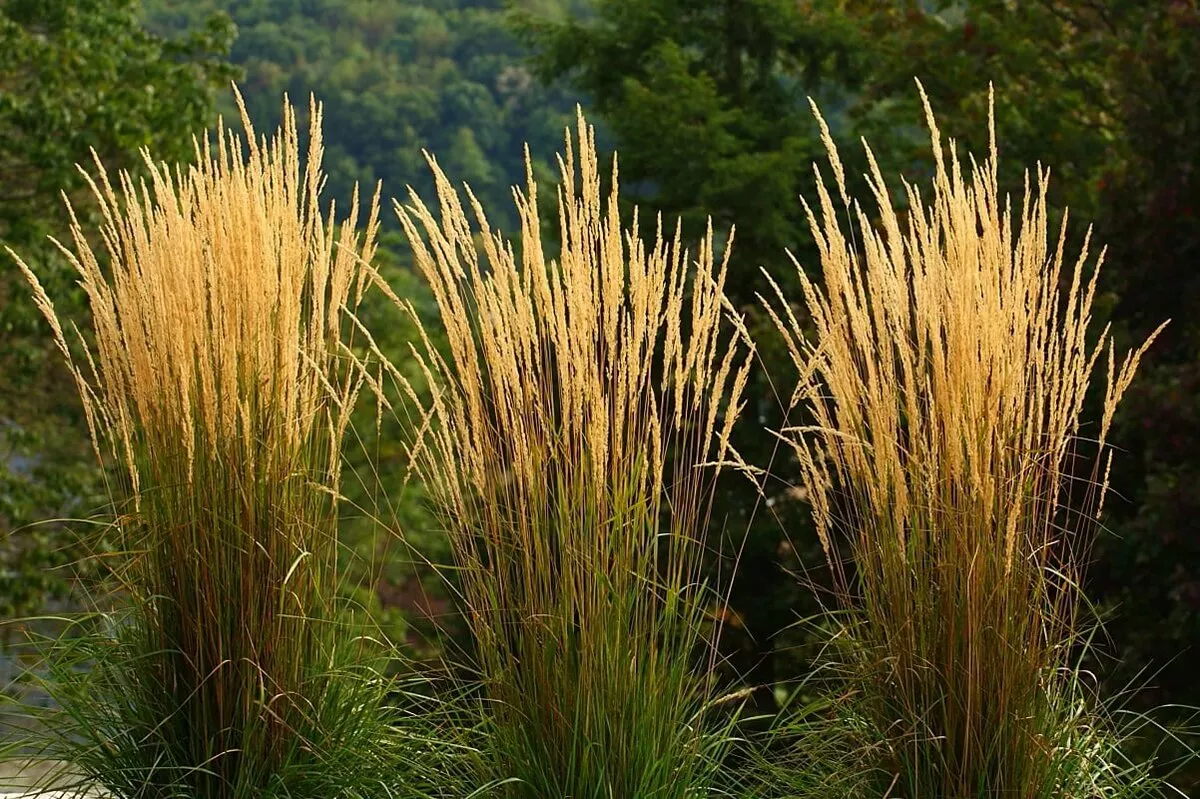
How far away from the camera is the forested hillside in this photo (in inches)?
864

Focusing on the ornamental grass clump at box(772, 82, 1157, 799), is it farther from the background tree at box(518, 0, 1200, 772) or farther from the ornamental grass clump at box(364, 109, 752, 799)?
the background tree at box(518, 0, 1200, 772)

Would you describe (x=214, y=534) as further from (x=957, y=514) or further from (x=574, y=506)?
(x=957, y=514)

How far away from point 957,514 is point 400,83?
22144mm

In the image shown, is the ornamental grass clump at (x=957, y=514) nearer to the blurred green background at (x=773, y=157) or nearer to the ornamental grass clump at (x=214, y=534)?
the ornamental grass clump at (x=214, y=534)

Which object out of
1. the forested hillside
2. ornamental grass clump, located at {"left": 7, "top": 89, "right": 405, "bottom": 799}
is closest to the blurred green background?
ornamental grass clump, located at {"left": 7, "top": 89, "right": 405, "bottom": 799}

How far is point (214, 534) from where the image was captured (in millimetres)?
3090

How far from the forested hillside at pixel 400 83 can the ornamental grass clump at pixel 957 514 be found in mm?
17396

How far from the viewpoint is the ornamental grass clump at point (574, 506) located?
2.89 metres

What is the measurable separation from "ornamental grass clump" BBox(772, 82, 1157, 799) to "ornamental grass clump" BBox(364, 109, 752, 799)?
0.29 metres

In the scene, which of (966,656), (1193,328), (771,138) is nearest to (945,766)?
(966,656)

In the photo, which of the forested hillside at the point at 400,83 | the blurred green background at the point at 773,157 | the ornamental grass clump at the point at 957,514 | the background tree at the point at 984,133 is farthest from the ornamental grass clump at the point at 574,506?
the forested hillside at the point at 400,83

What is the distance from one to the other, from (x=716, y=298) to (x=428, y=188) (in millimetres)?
20545

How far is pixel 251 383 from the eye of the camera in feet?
10.5

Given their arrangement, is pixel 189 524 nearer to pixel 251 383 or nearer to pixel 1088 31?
pixel 251 383
